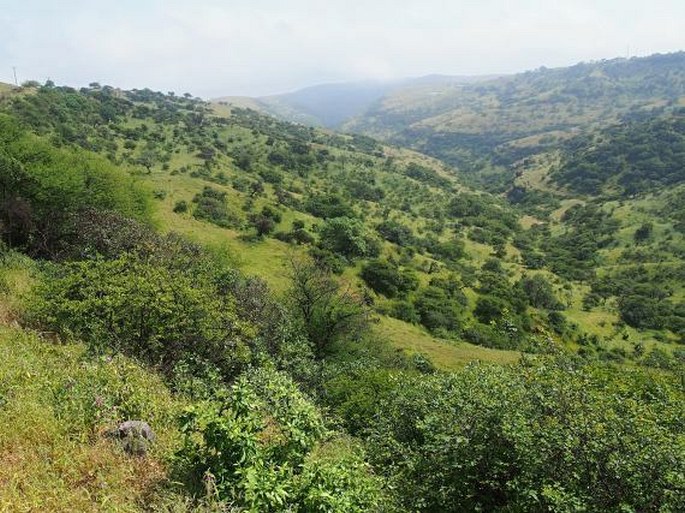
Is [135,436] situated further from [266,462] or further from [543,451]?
[543,451]

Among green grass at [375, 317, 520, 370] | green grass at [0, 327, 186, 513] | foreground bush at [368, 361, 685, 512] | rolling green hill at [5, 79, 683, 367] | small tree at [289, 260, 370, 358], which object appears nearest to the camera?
green grass at [0, 327, 186, 513]

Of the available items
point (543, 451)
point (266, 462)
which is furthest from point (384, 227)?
point (266, 462)

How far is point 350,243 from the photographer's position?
75250mm

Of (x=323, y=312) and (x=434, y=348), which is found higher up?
(x=323, y=312)

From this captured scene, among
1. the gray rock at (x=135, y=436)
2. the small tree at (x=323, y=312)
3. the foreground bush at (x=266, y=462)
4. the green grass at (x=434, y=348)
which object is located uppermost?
the foreground bush at (x=266, y=462)

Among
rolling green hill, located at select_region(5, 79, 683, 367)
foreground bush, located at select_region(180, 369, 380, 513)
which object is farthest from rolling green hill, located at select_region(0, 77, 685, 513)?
rolling green hill, located at select_region(5, 79, 683, 367)

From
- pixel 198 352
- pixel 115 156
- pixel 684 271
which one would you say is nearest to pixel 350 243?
pixel 115 156

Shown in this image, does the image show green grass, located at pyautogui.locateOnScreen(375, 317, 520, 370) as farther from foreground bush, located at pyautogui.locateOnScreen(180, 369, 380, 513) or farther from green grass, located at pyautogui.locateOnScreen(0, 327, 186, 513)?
foreground bush, located at pyautogui.locateOnScreen(180, 369, 380, 513)

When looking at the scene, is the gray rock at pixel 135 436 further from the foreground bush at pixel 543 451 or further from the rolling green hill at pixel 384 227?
the rolling green hill at pixel 384 227

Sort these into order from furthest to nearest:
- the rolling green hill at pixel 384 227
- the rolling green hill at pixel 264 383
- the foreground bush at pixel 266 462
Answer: the rolling green hill at pixel 384 227
the rolling green hill at pixel 264 383
the foreground bush at pixel 266 462

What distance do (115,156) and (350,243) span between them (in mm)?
50287

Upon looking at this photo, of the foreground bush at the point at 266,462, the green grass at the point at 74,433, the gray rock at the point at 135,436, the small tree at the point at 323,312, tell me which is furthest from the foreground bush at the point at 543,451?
the small tree at the point at 323,312

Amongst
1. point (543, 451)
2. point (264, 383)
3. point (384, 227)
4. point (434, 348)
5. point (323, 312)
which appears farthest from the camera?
point (384, 227)

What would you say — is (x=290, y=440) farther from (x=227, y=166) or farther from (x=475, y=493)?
(x=227, y=166)
